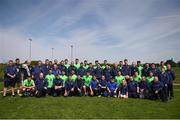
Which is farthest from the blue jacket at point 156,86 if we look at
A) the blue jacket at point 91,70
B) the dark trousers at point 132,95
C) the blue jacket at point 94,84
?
the blue jacket at point 91,70

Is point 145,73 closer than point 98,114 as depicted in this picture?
No

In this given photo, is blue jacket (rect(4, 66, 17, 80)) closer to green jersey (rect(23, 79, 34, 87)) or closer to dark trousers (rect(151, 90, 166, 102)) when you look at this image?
green jersey (rect(23, 79, 34, 87))

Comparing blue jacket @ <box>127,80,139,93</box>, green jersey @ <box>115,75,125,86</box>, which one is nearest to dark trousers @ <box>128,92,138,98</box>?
blue jacket @ <box>127,80,139,93</box>

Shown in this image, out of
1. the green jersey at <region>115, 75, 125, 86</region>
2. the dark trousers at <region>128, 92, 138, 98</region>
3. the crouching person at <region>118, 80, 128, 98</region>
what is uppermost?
the green jersey at <region>115, 75, 125, 86</region>

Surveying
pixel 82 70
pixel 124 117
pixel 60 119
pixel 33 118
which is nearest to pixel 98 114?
pixel 124 117

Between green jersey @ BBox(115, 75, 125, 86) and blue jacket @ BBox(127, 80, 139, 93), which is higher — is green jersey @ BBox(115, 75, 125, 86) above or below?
above

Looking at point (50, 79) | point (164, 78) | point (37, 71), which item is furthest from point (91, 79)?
point (164, 78)

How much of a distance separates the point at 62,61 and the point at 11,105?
5599mm

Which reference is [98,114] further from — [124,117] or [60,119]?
[60,119]

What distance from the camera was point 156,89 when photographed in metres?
13.3

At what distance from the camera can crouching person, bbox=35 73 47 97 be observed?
45.0ft

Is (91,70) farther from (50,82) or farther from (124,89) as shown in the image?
(50,82)

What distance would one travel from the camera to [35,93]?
1395cm

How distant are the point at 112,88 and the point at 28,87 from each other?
514 cm
